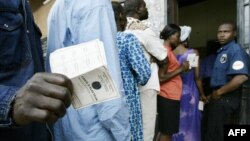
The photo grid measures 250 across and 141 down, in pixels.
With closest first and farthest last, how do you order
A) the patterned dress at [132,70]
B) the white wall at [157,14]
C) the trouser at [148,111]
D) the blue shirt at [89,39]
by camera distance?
the blue shirt at [89,39]
the patterned dress at [132,70]
the trouser at [148,111]
the white wall at [157,14]

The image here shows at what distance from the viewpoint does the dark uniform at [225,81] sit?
4336 millimetres

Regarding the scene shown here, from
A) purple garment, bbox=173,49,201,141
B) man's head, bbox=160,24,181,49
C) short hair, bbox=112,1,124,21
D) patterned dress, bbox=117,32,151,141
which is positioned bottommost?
purple garment, bbox=173,49,201,141

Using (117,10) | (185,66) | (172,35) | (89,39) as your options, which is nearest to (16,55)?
(89,39)

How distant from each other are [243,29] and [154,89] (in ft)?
5.53

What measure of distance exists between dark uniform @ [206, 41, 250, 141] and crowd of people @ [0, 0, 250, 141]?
1 centimetres

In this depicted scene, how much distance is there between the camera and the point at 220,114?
449 cm

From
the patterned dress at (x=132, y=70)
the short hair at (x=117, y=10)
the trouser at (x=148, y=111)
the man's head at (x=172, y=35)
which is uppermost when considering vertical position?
the short hair at (x=117, y=10)

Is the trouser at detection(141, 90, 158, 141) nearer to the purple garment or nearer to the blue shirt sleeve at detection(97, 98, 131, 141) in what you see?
the purple garment

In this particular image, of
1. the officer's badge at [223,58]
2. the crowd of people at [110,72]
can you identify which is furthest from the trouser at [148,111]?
the officer's badge at [223,58]

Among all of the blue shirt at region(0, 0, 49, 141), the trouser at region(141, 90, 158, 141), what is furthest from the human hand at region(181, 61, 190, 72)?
the blue shirt at region(0, 0, 49, 141)

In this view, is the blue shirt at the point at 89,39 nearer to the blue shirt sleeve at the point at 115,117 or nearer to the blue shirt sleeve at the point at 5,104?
the blue shirt sleeve at the point at 115,117

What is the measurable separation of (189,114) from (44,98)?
4.08 metres

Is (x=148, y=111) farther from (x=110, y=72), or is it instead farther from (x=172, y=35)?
(x=110, y=72)

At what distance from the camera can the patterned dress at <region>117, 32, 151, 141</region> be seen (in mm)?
2713
